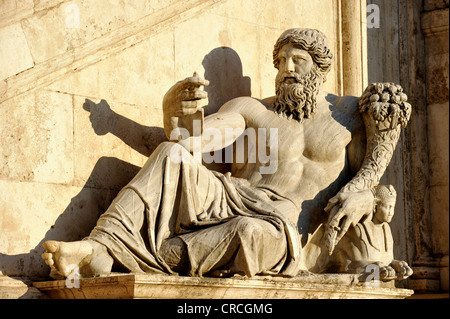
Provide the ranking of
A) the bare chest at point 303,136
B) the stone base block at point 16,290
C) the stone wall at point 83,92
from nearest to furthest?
the stone base block at point 16,290
the stone wall at point 83,92
the bare chest at point 303,136

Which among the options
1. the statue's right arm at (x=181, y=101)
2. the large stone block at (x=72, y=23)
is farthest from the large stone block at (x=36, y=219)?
the large stone block at (x=72, y=23)

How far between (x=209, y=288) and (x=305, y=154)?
158cm

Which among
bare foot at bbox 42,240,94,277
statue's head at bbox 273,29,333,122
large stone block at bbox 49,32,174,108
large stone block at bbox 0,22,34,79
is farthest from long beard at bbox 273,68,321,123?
bare foot at bbox 42,240,94,277

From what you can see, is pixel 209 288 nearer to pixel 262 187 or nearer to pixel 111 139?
pixel 262 187

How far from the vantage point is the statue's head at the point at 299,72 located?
7.58 metres

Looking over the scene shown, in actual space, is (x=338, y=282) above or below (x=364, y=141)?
below

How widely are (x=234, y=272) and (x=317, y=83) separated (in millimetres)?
1722

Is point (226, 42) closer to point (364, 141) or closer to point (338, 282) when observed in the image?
point (364, 141)

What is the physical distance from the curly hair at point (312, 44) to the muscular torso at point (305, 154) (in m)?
0.29

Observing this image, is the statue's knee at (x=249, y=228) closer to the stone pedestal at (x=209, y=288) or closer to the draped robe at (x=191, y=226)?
the draped robe at (x=191, y=226)

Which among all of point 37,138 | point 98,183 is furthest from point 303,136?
point 37,138

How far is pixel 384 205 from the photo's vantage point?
7465mm

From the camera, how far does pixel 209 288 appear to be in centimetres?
638
